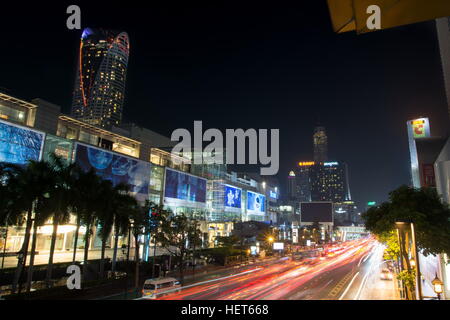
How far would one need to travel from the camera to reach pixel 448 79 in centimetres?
1059

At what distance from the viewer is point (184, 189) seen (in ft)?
293

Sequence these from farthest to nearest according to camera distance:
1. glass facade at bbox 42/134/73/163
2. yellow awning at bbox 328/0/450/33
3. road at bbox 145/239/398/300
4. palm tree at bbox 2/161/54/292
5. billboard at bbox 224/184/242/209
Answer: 1. billboard at bbox 224/184/242/209
2. glass facade at bbox 42/134/73/163
3. road at bbox 145/239/398/300
4. palm tree at bbox 2/161/54/292
5. yellow awning at bbox 328/0/450/33

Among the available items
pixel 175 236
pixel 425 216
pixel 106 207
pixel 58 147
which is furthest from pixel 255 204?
pixel 425 216

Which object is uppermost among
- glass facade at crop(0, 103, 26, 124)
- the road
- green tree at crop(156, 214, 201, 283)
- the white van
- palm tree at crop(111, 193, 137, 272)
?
glass facade at crop(0, 103, 26, 124)

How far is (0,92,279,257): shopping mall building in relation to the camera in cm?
5125

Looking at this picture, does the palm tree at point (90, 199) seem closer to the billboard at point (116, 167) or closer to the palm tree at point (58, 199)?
the palm tree at point (58, 199)

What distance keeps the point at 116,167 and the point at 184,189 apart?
2623cm

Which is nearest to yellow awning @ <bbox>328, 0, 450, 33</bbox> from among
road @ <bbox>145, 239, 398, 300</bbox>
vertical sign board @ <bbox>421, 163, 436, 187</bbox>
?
road @ <bbox>145, 239, 398, 300</bbox>

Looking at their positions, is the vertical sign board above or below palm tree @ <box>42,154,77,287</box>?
above

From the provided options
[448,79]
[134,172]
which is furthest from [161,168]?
[448,79]

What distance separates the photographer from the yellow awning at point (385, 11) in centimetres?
334

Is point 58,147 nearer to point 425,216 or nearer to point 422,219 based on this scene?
point 422,219

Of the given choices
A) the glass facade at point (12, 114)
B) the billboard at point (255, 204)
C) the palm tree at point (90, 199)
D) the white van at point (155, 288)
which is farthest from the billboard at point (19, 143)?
the billboard at point (255, 204)

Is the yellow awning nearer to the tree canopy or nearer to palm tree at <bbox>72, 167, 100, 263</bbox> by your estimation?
the tree canopy
